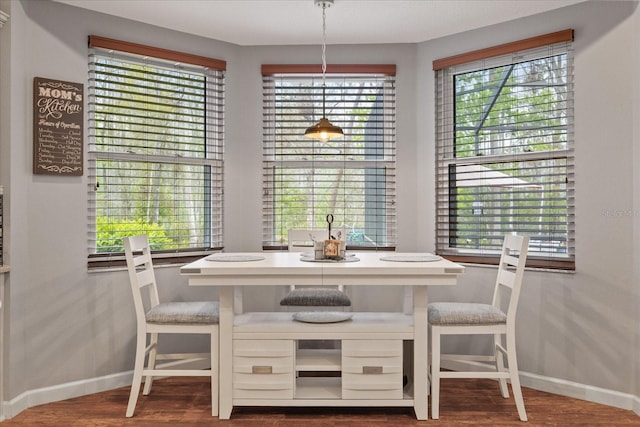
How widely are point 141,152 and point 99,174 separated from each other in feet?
1.05

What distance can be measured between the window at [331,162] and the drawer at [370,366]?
1.24m

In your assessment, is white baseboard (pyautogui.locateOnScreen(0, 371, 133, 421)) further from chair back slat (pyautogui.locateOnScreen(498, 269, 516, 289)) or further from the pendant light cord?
chair back slat (pyautogui.locateOnScreen(498, 269, 516, 289))

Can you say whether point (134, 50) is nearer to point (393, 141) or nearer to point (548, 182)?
point (393, 141)

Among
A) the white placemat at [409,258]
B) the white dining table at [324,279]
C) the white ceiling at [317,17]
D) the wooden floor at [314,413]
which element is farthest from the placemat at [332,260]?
the white ceiling at [317,17]

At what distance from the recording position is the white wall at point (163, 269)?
295 centimetres

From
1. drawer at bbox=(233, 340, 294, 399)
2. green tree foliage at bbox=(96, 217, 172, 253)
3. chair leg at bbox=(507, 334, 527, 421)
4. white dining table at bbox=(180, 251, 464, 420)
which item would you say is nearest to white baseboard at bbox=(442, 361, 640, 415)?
chair leg at bbox=(507, 334, 527, 421)

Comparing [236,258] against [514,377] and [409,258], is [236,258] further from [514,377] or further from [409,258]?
[514,377]

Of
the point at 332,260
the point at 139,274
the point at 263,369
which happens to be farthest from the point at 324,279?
the point at 139,274

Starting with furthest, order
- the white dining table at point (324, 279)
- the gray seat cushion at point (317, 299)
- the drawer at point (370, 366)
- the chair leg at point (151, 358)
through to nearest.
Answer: the gray seat cushion at point (317, 299) → the chair leg at point (151, 358) → the drawer at point (370, 366) → the white dining table at point (324, 279)

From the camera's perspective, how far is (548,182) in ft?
11.0

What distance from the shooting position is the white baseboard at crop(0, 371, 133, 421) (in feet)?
9.47

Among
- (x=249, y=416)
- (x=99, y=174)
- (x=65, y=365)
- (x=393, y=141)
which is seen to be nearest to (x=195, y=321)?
(x=249, y=416)

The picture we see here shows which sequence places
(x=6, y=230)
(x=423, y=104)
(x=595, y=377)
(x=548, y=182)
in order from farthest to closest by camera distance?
(x=423, y=104), (x=548, y=182), (x=595, y=377), (x=6, y=230)

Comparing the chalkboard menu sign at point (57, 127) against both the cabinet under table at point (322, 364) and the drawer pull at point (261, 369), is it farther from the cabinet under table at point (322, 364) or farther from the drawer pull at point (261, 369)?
the drawer pull at point (261, 369)
